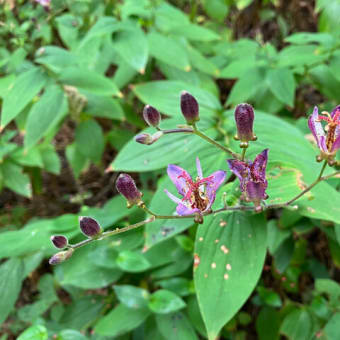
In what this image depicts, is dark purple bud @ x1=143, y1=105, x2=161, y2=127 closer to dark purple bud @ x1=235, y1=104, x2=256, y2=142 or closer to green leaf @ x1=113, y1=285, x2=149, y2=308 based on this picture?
dark purple bud @ x1=235, y1=104, x2=256, y2=142

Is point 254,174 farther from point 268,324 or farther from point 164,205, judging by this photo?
point 268,324

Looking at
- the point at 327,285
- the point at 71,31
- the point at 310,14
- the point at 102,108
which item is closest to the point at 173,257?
the point at 327,285

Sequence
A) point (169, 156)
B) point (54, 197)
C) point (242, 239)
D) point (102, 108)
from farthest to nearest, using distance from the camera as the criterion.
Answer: point (54, 197)
point (102, 108)
point (169, 156)
point (242, 239)

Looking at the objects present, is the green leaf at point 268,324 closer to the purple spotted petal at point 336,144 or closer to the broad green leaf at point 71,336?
the broad green leaf at point 71,336

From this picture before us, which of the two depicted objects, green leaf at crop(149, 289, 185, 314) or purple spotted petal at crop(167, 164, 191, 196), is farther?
green leaf at crop(149, 289, 185, 314)

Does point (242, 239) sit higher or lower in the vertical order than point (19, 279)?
higher

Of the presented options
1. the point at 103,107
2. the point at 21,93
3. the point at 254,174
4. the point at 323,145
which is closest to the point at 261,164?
the point at 254,174

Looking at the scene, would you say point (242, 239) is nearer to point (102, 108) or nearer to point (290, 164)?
point (290, 164)

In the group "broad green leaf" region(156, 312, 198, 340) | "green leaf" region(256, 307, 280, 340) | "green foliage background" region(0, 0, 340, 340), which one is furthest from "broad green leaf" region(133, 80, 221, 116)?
"green leaf" region(256, 307, 280, 340)
